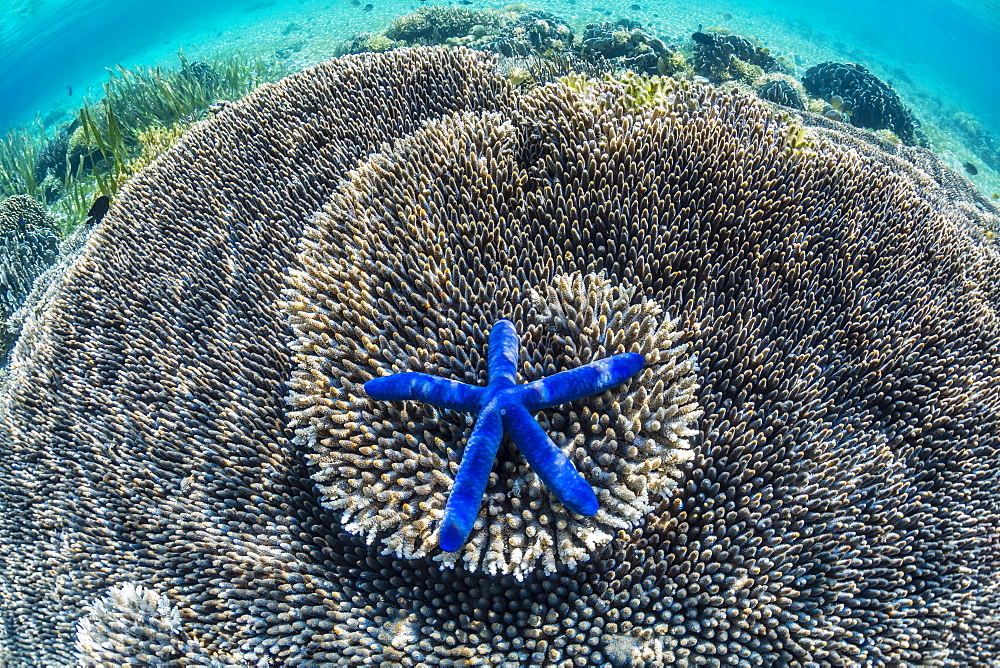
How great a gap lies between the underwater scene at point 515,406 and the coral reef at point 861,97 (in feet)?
44.4

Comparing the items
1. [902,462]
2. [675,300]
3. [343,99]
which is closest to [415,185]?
[675,300]

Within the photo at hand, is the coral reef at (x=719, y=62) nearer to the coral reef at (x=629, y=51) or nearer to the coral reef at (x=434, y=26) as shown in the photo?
the coral reef at (x=629, y=51)

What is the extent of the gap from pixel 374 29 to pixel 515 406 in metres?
20.7

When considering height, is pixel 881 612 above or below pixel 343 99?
below

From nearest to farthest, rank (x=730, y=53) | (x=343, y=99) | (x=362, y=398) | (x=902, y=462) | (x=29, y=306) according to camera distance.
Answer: (x=362, y=398) < (x=902, y=462) < (x=343, y=99) < (x=29, y=306) < (x=730, y=53)

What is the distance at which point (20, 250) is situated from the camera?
738 cm

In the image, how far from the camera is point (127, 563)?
9.34 feet

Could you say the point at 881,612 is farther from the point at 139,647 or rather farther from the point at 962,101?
the point at 962,101

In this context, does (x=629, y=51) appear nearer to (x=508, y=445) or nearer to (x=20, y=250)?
(x=508, y=445)

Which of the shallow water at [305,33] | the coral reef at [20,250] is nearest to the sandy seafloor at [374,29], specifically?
the shallow water at [305,33]

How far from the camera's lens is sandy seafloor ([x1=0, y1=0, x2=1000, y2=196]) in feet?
67.4

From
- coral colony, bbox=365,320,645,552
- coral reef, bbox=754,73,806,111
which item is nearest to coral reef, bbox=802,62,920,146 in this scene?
coral reef, bbox=754,73,806,111

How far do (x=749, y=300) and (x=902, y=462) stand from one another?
3.77 ft

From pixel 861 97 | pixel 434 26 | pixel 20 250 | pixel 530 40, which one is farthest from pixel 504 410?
pixel 861 97
